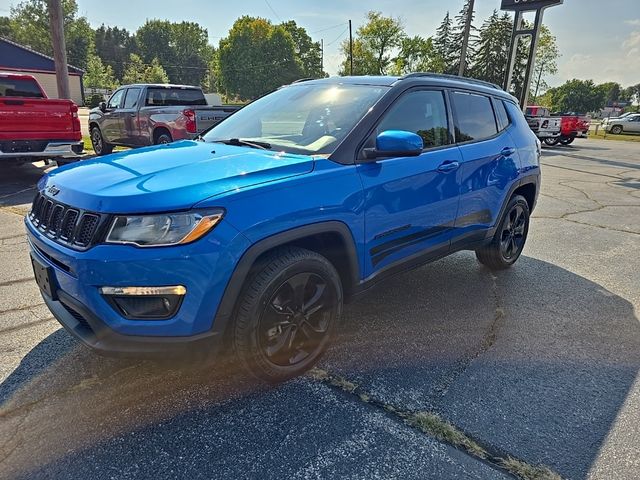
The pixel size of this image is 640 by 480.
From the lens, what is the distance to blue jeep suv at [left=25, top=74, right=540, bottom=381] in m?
2.07

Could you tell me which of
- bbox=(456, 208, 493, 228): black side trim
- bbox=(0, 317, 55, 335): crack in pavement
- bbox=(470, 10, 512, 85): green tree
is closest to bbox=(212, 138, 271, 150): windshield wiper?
bbox=(456, 208, 493, 228): black side trim

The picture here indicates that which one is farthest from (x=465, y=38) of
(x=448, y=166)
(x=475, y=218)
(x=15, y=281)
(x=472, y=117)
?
(x=15, y=281)

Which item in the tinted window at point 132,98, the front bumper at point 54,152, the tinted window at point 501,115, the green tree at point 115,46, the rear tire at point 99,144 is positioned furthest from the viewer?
the green tree at point 115,46

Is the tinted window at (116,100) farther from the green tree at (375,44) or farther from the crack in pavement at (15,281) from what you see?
the green tree at (375,44)

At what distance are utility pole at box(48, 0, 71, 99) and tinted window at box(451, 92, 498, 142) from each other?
10.5 m

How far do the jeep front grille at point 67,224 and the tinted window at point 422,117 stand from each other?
1.80m

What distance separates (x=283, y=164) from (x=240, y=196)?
426 mm

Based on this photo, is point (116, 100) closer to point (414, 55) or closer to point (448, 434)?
point (448, 434)

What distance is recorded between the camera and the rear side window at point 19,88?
8539 mm

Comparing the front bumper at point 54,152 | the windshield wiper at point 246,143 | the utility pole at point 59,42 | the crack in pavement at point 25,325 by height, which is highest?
the utility pole at point 59,42

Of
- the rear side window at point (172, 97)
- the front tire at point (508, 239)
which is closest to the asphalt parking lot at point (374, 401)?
the front tire at point (508, 239)

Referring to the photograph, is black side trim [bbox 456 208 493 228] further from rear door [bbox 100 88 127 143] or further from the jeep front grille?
rear door [bbox 100 88 127 143]

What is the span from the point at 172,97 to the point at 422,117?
940 cm

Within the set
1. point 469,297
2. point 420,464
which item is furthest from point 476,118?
point 420,464
